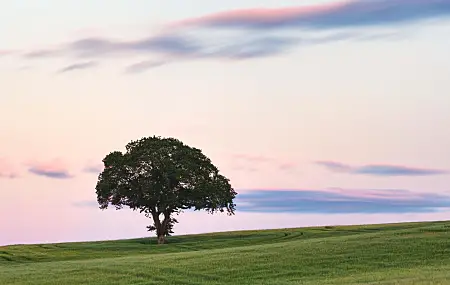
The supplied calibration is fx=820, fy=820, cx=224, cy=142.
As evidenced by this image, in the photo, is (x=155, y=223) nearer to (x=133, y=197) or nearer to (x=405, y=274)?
(x=133, y=197)

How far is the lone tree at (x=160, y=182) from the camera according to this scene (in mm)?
86500

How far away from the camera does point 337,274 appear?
44500mm

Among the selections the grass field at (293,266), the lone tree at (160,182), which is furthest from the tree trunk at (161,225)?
the grass field at (293,266)

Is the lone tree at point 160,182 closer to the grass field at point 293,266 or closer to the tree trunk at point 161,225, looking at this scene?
the tree trunk at point 161,225

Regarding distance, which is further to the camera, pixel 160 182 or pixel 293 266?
pixel 160 182

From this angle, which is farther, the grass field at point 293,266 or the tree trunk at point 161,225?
the tree trunk at point 161,225

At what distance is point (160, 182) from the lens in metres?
86.8

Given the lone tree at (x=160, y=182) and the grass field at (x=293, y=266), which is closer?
the grass field at (x=293, y=266)

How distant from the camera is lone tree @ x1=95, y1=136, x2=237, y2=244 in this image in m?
86.5

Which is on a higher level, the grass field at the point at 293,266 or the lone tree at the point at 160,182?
the lone tree at the point at 160,182

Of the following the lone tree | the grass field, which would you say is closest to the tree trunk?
the lone tree

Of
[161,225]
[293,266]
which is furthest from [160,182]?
[293,266]

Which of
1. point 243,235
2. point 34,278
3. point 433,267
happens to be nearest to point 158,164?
point 243,235

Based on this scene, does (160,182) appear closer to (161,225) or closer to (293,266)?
(161,225)
